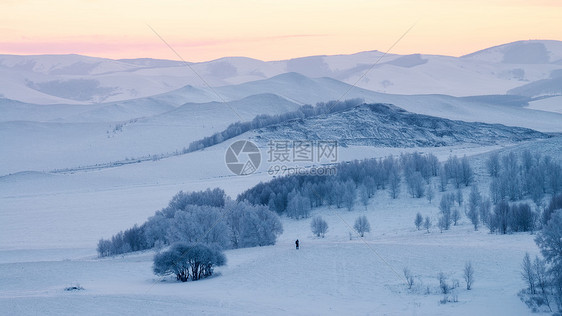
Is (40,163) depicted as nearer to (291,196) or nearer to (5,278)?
(291,196)

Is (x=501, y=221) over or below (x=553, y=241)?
below

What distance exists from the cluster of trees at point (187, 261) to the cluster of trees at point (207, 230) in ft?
9.62

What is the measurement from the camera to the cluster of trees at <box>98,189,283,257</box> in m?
32.1

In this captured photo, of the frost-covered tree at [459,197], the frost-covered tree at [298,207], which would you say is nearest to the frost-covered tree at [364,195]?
the frost-covered tree at [298,207]

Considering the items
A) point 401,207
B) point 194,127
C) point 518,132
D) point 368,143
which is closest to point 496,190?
point 401,207

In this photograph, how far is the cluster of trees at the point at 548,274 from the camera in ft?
65.3

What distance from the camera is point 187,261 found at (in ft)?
86.2

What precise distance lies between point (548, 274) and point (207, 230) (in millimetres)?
16829

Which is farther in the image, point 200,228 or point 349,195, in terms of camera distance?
point 349,195

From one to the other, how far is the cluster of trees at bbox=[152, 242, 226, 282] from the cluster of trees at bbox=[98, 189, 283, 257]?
2931 mm

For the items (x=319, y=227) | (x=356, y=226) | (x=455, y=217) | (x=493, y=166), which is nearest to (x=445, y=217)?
(x=455, y=217)

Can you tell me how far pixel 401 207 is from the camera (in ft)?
146

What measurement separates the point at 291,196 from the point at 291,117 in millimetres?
52270

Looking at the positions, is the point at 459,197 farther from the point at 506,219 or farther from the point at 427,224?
the point at 506,219
